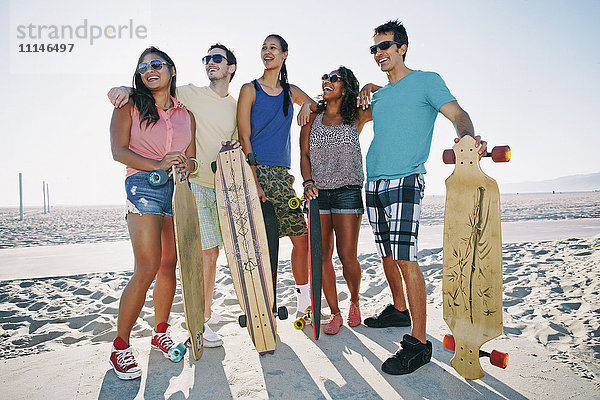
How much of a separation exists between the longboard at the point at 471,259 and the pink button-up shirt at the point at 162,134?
176 centimetres

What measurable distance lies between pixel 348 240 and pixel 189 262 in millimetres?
1197

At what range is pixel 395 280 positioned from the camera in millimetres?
3135

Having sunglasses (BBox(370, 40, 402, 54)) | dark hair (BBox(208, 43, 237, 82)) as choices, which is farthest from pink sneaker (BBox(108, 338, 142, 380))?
sunglasses (BBox(370, 40, 402, 54))

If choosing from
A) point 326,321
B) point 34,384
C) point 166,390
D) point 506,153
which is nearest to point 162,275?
point 166,390

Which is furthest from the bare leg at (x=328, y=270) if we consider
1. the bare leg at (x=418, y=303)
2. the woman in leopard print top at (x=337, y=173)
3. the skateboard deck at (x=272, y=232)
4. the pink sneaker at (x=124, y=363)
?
the pink sneaker at (x=124, y=363)

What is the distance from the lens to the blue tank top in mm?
3002

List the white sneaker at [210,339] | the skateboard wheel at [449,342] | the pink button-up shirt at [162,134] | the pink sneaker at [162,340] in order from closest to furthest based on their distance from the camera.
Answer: the skateboard wheel at [449,342] → the pink button-up shirt at [162,134] → the pink sneaker at [162,340] → the white sneaker at [210,339]

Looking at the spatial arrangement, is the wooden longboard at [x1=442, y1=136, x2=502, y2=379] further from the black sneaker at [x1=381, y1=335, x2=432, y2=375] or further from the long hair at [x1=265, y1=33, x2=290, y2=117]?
the long hair at [x1=265, y1=33, x2=290, y2=117]

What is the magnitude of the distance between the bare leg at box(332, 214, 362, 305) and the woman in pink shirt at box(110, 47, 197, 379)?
119 cm

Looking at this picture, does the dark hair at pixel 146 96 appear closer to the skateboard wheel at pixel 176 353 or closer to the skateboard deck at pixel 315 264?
the skateboard deck at pixel 315 264

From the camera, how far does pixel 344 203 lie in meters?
3.00

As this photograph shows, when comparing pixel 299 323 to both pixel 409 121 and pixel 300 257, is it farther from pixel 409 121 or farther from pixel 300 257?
pixel 409 121

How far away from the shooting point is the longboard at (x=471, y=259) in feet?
7.41

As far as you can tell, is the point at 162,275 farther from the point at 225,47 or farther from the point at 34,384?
the point at 225,47
